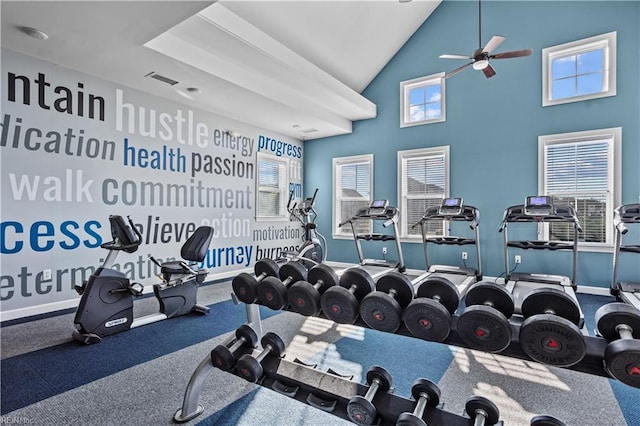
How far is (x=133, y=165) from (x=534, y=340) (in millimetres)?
4665

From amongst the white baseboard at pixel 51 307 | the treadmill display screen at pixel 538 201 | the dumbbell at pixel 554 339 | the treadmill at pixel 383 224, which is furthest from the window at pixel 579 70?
the dumbbell at pixel 554 339

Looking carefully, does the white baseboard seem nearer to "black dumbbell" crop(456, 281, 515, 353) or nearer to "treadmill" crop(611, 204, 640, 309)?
"treadmill" crop(611, 204, 640, 309)

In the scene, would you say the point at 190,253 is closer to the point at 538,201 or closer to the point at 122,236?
the point at 122,236

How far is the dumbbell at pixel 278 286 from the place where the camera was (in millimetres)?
1800

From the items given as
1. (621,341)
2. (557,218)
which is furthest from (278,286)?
(557,218)

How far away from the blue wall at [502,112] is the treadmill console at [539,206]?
2.84 ft

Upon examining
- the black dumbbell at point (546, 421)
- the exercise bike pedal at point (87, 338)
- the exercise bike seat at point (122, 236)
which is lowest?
the exercise bike pedal at point (87, 338)

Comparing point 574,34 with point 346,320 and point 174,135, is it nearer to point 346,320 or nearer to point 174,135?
point 346,320

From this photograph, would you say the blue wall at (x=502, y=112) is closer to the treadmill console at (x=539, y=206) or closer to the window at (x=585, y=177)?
the window at (x=585, y=177)

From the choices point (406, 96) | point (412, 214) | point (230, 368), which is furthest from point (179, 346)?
point (406, 96)

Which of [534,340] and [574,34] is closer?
[534,340]

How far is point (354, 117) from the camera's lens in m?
6.45

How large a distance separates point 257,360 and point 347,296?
0.59 metres

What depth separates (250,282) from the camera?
193cm
